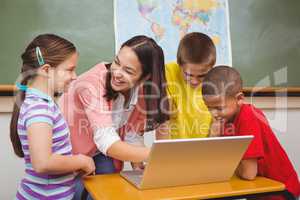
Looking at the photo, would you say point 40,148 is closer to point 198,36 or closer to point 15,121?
point 15,121

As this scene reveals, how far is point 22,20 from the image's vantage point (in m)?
1.61

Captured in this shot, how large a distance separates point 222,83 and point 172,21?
0.80 metres

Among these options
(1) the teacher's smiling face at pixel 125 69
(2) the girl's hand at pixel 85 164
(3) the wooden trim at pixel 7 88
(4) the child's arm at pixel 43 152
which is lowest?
(2) the girl's hand at pixel 85 164

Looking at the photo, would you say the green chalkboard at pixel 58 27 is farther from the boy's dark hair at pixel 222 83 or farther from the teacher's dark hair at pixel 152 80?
the boy's dark hair at pixel 222 83

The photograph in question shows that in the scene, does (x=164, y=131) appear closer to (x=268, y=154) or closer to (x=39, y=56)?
(x=268, y=154)

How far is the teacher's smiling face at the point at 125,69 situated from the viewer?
1.22 metres

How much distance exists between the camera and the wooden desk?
90 cm

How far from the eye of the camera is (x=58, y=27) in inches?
66.2

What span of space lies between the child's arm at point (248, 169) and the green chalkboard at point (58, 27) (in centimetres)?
97

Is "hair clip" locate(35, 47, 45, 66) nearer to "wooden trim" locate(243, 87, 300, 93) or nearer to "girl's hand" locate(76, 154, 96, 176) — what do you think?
"girl's hand" locate(76, 154, 96, 176)

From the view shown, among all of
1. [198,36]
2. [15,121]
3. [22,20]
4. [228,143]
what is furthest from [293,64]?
[15,121]

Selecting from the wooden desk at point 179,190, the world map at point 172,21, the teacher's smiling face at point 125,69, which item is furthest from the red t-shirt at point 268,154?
the world map at point 172,21

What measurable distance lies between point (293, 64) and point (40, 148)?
1.82m

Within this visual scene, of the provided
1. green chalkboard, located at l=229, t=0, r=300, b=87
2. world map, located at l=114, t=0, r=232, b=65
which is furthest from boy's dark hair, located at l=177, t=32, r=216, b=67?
green chalkboard, located at l=229, t=0, r=300, b=87
